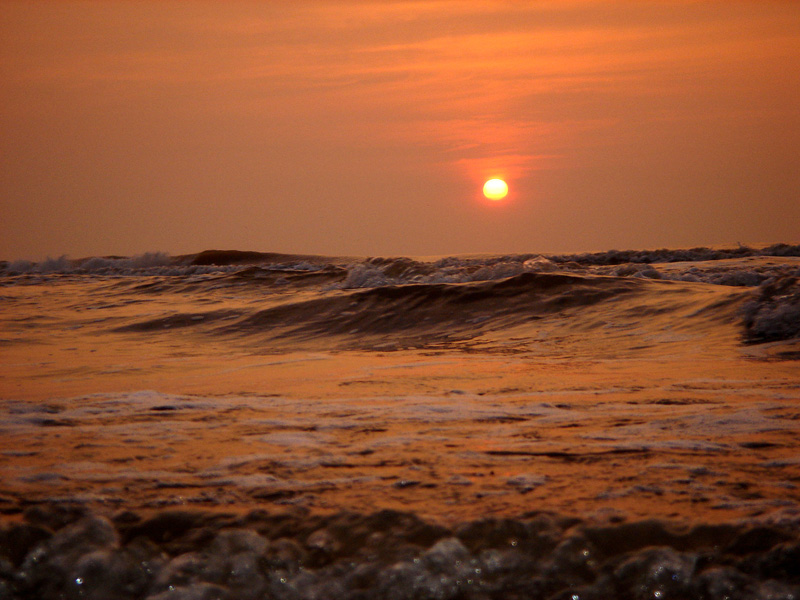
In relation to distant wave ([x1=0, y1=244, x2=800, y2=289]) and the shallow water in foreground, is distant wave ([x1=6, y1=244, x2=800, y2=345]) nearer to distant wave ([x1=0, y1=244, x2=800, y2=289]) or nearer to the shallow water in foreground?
distant wave ([x1=0, y1=244, x2=800, y2=289])

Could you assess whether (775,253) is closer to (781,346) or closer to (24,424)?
(781,346)

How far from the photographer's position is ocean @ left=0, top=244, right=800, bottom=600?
1646mm

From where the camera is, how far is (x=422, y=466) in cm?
233

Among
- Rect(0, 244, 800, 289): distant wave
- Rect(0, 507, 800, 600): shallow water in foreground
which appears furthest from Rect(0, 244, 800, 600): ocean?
Rect(0, 244, 800, 289): distant wave

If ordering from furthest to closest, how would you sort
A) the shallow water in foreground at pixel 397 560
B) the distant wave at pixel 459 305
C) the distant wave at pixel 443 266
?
the distant wave at pixel 443 266 → the distant wave at pixel 459 305 → the shallow water in foreground at pixel 397 560

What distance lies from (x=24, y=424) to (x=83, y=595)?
1.66 metres

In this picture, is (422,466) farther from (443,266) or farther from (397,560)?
(443,266)

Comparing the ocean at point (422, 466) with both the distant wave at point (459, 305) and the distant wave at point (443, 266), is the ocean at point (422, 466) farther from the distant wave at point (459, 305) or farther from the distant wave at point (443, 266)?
the distant wave at point (443, 266)

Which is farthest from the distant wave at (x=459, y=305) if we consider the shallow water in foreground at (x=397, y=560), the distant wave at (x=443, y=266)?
the shallow water in foreground at (x=397, y=560)

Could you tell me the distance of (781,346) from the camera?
446 centimetres

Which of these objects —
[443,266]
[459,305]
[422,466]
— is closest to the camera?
[422,466]

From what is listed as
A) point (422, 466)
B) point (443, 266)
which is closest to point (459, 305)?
point (422, 466)

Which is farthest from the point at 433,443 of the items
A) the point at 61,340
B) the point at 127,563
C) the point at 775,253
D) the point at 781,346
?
the point at 775,253

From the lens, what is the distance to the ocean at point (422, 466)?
5.40 feet
